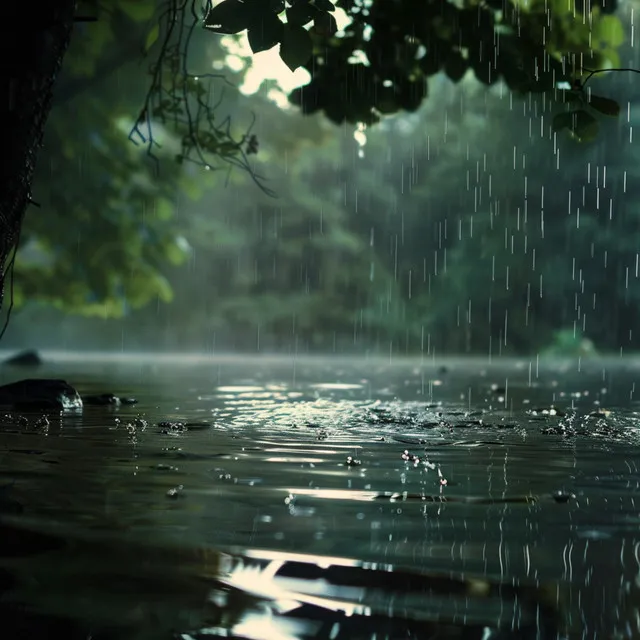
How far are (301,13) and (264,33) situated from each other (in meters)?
0.23

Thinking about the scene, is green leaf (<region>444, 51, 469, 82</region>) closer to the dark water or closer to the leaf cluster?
the dark water

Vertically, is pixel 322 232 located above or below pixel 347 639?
above

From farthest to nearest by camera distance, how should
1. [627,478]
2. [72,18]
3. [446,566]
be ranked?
[72,18]
[627,478]
[446,566]

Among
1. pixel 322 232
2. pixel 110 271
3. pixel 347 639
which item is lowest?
pixel 347 639

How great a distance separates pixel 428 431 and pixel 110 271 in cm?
1327

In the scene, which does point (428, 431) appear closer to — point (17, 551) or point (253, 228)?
point (17, 551)

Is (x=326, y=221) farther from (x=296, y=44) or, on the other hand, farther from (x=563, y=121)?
(x=296, y=44)

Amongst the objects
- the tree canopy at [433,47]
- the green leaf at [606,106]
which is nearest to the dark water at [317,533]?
the green leaf at [606,106]

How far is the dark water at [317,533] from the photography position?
1.82 metres

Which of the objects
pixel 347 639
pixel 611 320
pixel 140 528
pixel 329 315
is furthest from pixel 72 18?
pixel 329 315

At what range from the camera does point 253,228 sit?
151 ft

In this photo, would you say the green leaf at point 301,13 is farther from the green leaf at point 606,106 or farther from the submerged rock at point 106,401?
the submerged rock at point 106,401

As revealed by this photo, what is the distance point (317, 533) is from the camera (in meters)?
2.54

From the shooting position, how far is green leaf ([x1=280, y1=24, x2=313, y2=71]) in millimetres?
3688
